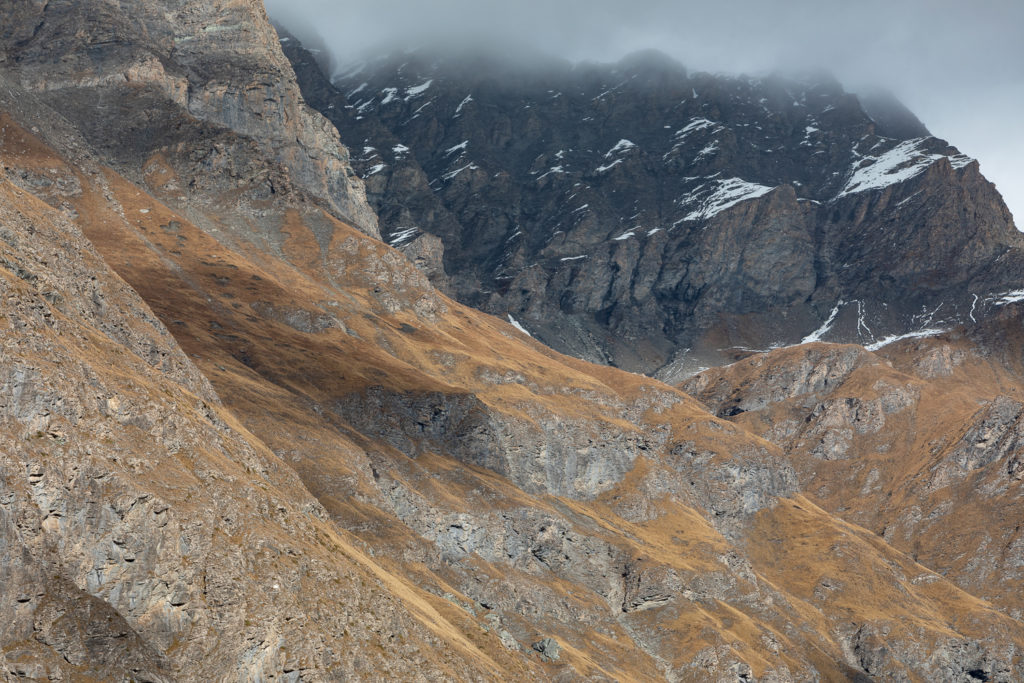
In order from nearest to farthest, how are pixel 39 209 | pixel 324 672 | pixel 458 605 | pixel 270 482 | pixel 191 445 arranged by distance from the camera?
1. pixel 324 672
2. pixel 191 445
3. pixel 270 482
4. pixel 39 209
5. pixel 458 605

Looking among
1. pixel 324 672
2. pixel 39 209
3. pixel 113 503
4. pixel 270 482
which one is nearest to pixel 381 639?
pixel 324 672

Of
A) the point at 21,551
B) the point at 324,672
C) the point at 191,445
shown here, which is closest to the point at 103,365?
the point at 191,445

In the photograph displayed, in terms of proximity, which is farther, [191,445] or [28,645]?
[191,445]

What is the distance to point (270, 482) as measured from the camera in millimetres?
123562

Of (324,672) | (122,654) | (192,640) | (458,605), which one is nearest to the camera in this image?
Answer: (122,654)

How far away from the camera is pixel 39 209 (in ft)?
465

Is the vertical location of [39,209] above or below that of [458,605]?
above

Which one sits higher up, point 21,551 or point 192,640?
point 21,551

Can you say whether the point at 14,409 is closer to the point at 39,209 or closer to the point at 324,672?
the point at 324,672

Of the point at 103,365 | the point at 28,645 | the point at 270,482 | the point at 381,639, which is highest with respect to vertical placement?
the point at 103,365

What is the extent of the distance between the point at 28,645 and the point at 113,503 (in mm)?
15536

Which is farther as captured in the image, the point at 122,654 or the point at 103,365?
the point at 103,365

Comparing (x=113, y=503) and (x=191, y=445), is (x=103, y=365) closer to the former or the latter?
(x=191, y=445)

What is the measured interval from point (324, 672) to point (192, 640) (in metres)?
13.5
